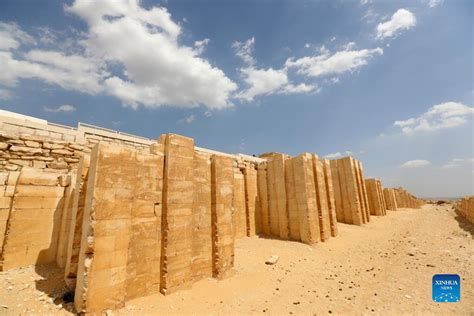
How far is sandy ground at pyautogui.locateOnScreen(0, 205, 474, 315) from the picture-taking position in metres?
5.12

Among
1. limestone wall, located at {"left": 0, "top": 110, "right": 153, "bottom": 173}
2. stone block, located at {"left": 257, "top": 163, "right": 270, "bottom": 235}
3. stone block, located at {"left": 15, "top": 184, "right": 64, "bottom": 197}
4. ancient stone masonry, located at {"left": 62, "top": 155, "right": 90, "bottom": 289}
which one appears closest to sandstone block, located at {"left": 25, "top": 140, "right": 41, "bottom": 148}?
limestone wall, located at {"left": 0, "top": 110, "right": 153, "bottom": 173}

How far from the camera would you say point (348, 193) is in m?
18.2

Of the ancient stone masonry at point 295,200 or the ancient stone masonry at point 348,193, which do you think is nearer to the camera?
the ancient stone masonry at point 295,200

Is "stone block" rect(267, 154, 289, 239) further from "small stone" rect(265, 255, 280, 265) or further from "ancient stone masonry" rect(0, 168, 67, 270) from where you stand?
"ancient stone masonry" rect(0, 168, 67, 270)

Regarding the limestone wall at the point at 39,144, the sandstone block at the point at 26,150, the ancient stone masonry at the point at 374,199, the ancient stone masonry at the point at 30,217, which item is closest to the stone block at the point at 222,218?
the limestone wall at the point at 39,144

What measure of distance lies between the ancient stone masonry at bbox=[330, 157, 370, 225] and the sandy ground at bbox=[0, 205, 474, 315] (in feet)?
23.4

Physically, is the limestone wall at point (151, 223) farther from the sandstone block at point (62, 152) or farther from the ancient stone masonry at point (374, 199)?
the ancient stone masonry at point (374, 199)

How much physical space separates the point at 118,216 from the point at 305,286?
5582mm

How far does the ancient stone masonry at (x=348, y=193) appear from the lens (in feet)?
57.3

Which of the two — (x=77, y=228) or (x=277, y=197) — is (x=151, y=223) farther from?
(x=277, y=197)

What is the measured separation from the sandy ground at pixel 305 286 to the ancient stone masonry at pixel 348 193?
7145 millimetres

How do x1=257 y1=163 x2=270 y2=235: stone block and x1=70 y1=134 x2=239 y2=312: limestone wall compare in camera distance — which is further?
x1=257 y1=163 x2=270 y2=235: stone block

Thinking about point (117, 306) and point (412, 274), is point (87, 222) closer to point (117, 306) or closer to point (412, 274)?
point (117, 306)

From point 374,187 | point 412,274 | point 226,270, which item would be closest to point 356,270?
point 412,274
